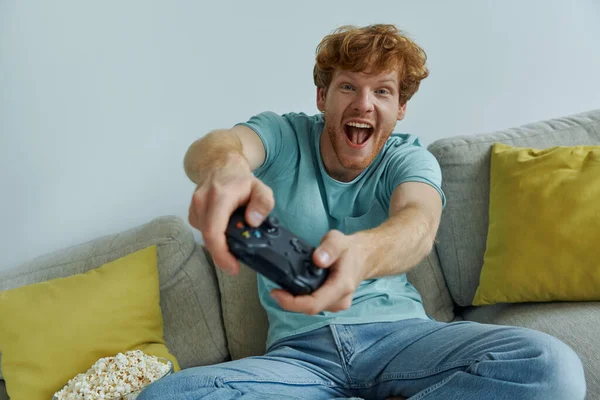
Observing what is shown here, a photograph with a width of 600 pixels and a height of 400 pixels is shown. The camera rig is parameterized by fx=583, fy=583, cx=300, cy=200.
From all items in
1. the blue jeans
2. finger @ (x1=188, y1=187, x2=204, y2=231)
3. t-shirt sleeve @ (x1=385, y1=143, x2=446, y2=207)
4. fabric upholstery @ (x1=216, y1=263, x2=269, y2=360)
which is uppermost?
finger @ (x1=188, y1=187, x2=204, y2=231)

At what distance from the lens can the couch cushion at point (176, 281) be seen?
1.70 metres

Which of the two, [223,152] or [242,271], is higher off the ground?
[223,152]

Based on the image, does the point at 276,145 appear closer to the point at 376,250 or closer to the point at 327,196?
the point at 327,196

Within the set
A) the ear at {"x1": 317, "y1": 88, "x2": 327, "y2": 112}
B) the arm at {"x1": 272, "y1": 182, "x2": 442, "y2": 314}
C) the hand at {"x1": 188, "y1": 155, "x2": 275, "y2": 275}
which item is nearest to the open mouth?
the ear at {"x1": 317, "y1": 88, "x2": 327, "y2": 112}

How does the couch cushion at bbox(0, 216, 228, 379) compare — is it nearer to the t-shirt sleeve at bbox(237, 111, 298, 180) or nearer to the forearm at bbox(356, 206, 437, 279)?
the t-shirt sleeve at bbox(237, 111, 298, 180)

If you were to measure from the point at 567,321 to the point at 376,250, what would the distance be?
31.1 inches

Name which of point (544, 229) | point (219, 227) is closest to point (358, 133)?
point (544, 229)

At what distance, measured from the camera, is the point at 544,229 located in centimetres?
158

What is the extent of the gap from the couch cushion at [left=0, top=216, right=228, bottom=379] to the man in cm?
24

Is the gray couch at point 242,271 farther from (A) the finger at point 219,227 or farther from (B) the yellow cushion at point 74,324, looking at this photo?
(A) the finger at point 219,227

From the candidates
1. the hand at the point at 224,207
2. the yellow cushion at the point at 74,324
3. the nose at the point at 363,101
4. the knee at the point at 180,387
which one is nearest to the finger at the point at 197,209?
the hand at the point at 224,207

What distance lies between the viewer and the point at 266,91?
1.96 m

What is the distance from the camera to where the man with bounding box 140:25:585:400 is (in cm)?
89

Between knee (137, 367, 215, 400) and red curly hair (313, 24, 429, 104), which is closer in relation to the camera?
knee (137, 367, 215, 400)
